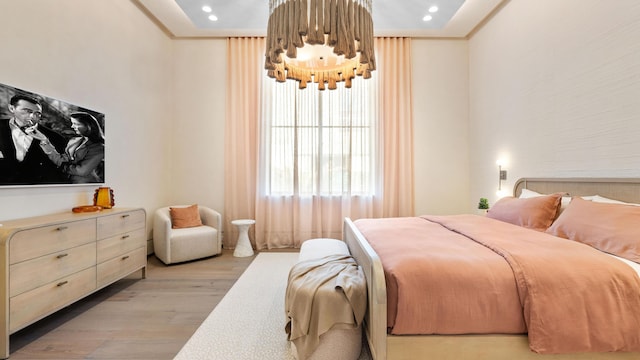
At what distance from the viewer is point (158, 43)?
4176 mm

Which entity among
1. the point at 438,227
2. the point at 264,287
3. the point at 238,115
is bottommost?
the point at 264,287

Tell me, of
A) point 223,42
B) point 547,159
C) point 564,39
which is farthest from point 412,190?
point 223,42

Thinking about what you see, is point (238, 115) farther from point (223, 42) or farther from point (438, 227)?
point (438, 227)

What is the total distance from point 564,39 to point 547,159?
1.18 m

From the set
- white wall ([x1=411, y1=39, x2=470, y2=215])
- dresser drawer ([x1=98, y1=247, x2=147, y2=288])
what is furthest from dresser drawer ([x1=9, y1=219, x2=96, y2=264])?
white wall ([x1=411, y1=39, x2=470, y2=215])

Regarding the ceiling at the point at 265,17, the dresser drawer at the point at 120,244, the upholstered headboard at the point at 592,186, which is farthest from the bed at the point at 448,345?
the ceiling at the point at 265,17

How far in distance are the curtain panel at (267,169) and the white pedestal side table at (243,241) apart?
0.33m

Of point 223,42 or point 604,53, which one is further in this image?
point 223,42

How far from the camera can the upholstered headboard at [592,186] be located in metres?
2.14

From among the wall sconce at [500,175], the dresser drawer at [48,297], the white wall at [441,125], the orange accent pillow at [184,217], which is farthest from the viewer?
the white wall at [441,125]

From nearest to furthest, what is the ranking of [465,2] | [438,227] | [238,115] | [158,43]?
[438,227] < [465,2] < [158,43] < [238,115]

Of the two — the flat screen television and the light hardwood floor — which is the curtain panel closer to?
the light hardwood floor

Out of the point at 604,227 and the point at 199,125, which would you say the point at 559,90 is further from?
the point at 199,125

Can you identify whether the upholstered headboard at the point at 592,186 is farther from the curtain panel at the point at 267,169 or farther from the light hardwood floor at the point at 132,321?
the light hardwood floor at the point at 132,321
